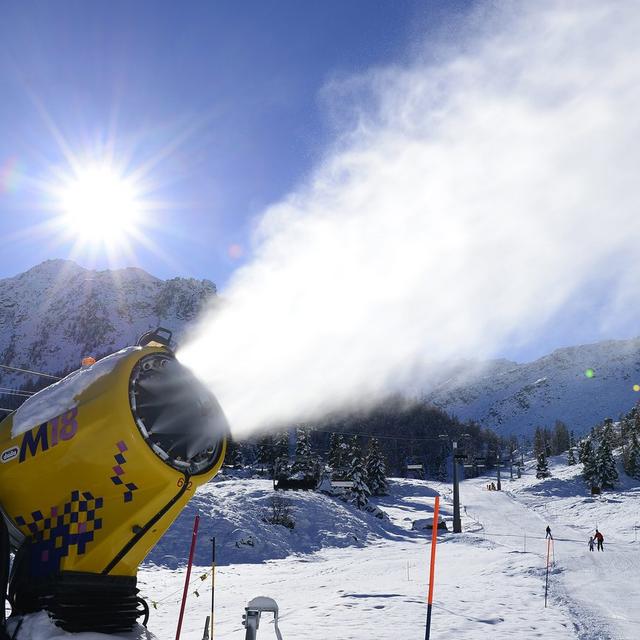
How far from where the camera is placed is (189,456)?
3322 millimetres

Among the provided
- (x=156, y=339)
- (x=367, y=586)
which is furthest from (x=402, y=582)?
(x=156, y=339)

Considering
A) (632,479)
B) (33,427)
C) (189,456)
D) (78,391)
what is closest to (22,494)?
(33,427)

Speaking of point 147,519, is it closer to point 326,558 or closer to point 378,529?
point 326,558

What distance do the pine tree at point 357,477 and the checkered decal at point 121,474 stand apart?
54.3 metres

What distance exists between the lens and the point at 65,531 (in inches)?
123

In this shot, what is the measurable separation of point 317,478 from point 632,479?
61082 millimetres

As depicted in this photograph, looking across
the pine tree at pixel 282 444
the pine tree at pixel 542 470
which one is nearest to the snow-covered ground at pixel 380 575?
the pine tree at pixel 282 444

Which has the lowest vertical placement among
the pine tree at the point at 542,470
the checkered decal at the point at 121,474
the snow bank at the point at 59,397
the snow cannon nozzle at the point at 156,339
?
the pine tree at the point at 542,470

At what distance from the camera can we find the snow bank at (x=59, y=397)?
3.17 m

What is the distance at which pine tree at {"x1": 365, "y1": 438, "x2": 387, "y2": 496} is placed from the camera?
71.9 meters

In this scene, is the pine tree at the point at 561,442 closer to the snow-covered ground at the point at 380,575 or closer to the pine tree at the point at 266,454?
the snow-covered ground at the point at 380,575

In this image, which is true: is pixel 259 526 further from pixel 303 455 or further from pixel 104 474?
pixel 104 474

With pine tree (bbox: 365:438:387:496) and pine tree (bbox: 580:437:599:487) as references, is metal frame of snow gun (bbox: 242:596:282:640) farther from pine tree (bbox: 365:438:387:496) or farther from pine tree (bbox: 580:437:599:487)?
pine tree (bbox: 580:437:599:487)

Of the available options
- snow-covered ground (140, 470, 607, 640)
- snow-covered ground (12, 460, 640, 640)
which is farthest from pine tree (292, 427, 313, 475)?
snow-covered ground (140, 470, 607, 640)
